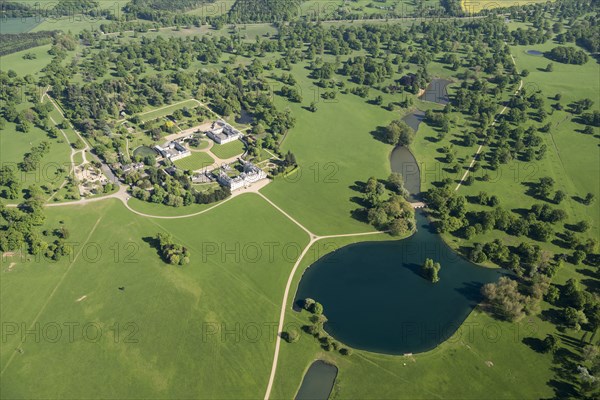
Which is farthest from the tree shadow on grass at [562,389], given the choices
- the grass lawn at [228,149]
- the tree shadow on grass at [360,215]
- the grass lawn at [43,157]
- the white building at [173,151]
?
the grass lawn at [43,157]

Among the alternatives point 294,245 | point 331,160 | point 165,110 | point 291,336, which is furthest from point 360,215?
point 165,110

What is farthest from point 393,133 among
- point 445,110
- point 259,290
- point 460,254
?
point 259,290

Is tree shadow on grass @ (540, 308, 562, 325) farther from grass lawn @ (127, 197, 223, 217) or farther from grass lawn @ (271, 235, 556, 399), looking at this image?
grass lawn @ (127, 197, 223, 217)

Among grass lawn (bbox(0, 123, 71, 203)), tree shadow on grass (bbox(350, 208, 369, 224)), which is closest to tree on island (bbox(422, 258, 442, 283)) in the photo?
tree shadow on grass (bbox(350, 208, 369, 224))

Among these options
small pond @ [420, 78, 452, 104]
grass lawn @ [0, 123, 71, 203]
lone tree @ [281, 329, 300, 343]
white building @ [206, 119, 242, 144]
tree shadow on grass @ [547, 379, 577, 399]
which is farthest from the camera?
small pond @ [420, 78, 452, 104]

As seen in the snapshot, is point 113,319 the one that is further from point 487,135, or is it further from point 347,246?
point 487,135

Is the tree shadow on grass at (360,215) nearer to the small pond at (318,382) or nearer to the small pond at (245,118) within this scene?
the small pond at (318,382)

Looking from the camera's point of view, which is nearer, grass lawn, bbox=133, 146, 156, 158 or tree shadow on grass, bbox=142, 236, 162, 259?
tree shadow on grass, bbox=142, 236, 162, 259
